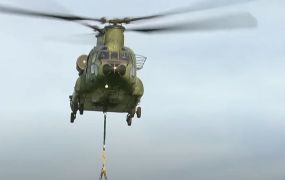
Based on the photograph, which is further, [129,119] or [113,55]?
[129,119]

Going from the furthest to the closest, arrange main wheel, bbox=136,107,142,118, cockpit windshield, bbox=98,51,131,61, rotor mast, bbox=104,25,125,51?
main wheel, bbox=136,107,142,118 → rotor mast, bbox=104,25,125,51 → cockpit windshield, bbox=98,51,131,61

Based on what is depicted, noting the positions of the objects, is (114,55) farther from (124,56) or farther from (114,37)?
(114,37)

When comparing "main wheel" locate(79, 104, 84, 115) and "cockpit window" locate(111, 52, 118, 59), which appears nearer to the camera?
"cockpit window" locate(111, 52, 118, 59)

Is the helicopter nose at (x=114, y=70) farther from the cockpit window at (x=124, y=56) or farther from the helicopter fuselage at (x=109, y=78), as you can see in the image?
the cockpit window at (x=124, y=56)

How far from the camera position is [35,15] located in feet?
111

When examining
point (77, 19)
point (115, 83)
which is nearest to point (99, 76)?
point (115, 83)

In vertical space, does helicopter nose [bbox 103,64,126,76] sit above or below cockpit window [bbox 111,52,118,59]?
below

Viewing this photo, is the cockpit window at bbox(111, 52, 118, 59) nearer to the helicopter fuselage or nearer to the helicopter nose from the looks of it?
the helicopter fuselage

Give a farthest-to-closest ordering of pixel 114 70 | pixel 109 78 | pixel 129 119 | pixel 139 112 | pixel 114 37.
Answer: pixel 129 119 < pixel 139 112 < pixel 114 37 < pixel 109 78 < pixel 114 70

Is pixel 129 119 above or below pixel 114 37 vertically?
below

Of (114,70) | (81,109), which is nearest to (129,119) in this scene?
(81,109)

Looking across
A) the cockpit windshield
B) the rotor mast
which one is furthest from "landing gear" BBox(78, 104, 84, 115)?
the rotor mast

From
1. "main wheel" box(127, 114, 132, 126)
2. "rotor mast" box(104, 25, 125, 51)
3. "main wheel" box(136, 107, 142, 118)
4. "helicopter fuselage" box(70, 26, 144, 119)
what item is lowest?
"main wheel" box(127, 114, 132, 126)

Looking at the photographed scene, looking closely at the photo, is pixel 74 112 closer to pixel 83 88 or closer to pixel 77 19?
pixel 83 88
